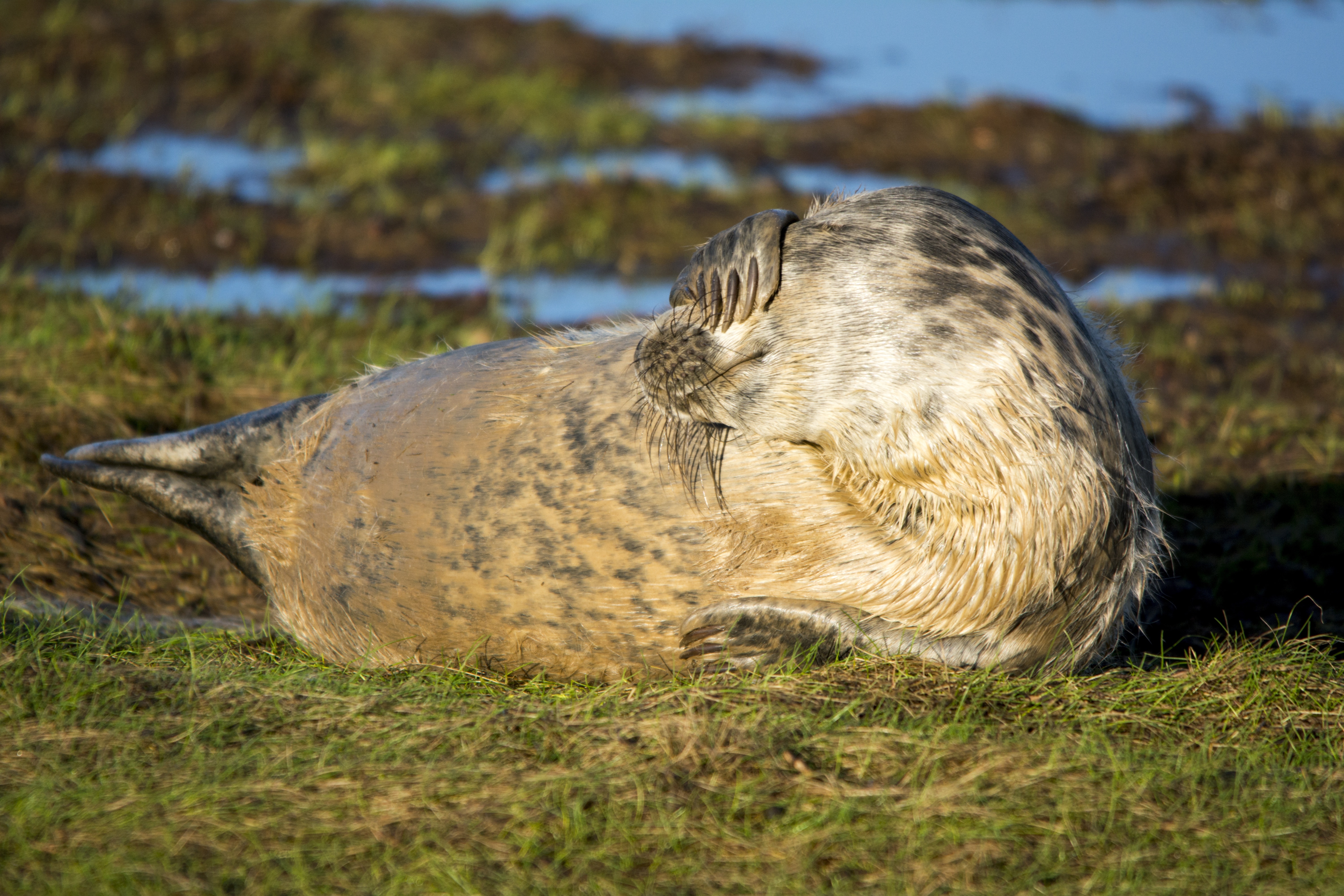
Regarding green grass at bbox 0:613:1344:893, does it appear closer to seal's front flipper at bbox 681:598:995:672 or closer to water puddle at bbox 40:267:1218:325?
seal's front flipper at bbox 681:598:995:672

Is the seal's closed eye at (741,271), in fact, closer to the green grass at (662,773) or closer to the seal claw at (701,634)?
the seal claw at (701,634)

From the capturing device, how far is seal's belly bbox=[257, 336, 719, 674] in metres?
2.81

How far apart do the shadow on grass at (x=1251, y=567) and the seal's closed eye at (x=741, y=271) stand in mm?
1373

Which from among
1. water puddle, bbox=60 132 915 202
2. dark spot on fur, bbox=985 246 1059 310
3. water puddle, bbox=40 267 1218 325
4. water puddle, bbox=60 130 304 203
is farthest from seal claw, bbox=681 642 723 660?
water puddle, bbox=60 130 304 203

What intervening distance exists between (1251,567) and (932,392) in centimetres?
203

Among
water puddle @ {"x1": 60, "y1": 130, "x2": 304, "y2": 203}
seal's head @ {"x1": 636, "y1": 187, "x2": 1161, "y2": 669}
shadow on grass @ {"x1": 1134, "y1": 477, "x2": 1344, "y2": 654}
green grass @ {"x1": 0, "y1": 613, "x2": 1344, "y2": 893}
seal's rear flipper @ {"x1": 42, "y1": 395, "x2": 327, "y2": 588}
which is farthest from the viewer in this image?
water puddle @ {"x1": 60, "y1": 130, "x2": 304, "y2": 203}

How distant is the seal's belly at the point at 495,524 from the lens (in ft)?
9.21

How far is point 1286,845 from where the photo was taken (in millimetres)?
2227

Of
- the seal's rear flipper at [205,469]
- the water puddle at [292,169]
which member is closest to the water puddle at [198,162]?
the water puddle at [292,169]

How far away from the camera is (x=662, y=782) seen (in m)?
2.30

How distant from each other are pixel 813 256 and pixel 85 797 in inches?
75.4

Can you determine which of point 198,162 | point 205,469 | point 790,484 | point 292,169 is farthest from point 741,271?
point 198,162

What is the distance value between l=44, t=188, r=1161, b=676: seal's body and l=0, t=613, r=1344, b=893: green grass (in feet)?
0.44

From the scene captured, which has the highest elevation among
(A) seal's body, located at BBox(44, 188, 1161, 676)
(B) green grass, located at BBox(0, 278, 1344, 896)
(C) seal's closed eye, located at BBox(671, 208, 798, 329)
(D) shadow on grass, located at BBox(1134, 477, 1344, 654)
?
(C) seal's closed eye, located at BBox(671, 208, 798, 329)
